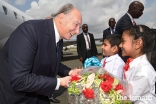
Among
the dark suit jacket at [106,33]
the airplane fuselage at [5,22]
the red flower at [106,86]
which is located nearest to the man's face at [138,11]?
the dark suit jacket at [106,33]

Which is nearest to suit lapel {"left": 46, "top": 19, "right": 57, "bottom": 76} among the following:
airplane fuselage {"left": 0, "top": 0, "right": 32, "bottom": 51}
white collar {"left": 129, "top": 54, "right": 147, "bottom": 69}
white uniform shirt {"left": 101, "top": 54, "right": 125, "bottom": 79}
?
white collar {"left": 129, "top": 54, "right": 147, "bottom": 69}

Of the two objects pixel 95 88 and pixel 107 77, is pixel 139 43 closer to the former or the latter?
pixel 107 77

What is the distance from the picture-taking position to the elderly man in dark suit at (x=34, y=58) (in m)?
1.52

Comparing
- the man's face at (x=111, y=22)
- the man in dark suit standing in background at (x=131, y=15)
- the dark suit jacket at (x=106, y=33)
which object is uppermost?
the man in dark suit standing in background at (x=131, y=15)

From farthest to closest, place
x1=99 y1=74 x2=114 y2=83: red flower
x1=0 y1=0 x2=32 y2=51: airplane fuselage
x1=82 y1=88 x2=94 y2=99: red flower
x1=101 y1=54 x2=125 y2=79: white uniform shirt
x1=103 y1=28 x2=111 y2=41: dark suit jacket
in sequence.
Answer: x1=0 y1=0 x2=32 y2=51: airplane fuselage → x1=103 y1=28 x2=111 y2=41: dark suit jacket → x1=101 y1=54 x2=125 y2=79: white uniform shirt → x1=99 y1=74 x2=114 y2=83: red flower → x1=82 y1=88 x2=94 y2=99: red flower

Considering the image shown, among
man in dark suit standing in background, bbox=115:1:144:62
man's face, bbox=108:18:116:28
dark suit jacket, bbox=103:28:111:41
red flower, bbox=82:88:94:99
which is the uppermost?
man in dark suit standing in background, bbox=115:1:144:62

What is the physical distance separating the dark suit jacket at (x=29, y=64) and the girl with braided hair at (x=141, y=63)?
31.7 inches

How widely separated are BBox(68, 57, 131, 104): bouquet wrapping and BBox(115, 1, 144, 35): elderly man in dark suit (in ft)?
7.95

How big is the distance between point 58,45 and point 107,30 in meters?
4.54

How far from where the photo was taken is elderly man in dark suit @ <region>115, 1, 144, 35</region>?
3841 millimetres

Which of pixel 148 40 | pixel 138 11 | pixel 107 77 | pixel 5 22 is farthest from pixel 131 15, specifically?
pixel 5 22

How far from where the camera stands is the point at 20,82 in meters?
1.49

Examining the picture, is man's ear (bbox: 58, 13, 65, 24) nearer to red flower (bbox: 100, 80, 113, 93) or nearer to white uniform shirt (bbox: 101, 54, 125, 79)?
red flower (bbox: 100, 80, 113, 93)

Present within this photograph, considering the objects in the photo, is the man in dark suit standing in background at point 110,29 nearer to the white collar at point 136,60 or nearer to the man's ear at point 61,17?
the white collar at point 136,60
